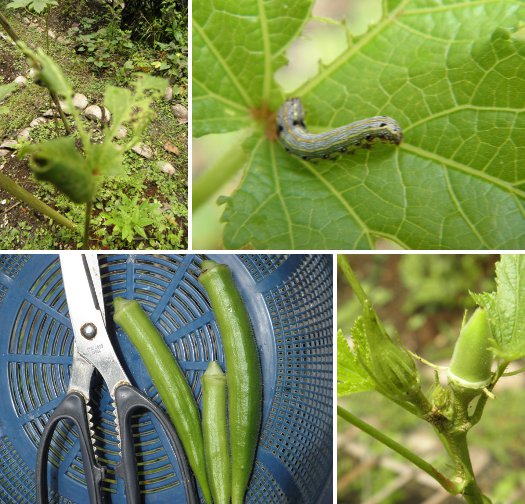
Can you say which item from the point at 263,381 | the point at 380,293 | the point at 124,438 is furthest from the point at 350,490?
the point at 124,438

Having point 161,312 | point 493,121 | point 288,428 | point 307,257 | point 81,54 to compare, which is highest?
point 81,54

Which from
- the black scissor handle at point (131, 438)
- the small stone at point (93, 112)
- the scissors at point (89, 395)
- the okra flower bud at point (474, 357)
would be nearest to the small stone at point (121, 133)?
the small stone at point (93, 112)

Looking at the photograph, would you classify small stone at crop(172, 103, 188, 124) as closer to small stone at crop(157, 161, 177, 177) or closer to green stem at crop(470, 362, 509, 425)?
small stone at crop(157, 161, 177, 177)

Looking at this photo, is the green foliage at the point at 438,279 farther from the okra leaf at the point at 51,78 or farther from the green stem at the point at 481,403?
the okra leaf at the point at 51,78

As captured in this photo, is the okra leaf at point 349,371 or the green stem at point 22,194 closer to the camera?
the okra leaf at point 349,371

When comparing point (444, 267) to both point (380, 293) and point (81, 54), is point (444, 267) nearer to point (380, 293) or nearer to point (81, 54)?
point (380, 293)

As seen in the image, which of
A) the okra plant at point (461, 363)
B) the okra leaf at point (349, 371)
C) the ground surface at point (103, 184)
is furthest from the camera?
the ground surface at point (103, 184)

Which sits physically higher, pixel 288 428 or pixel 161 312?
pixel 161 312
